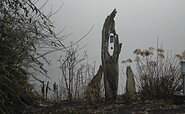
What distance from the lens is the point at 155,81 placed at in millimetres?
5320

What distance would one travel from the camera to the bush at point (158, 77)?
5.25m

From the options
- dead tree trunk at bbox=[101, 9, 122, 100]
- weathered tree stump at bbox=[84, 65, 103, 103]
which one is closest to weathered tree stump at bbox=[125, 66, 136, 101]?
dead tree trunk at bbox=[101, 9, 122, 100]

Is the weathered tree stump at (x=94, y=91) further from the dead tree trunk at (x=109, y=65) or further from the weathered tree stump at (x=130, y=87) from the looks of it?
the weathered tree stump at (x=130, y=87)

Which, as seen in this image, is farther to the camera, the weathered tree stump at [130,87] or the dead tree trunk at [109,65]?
the dead tree trunk at [109,65]

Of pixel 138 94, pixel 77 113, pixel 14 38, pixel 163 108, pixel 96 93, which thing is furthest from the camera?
pixel 138 94

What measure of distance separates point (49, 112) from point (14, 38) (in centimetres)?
185

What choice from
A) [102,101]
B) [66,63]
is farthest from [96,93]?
[66,63]

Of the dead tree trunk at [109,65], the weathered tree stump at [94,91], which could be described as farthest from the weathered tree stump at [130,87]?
the weathered tree stump at [94,91]

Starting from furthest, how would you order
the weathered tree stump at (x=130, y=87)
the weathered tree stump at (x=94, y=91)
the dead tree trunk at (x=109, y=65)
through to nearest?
the dead tree trunk at (x=109, y=65) → the weathered tree stump at (x=130, y=87) → the weathered tree stump at (x=94, y=91)

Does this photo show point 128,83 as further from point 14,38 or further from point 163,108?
point 14,38

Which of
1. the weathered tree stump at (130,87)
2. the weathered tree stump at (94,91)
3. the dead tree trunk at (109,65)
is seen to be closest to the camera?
the weathered tree stump at (94,91)

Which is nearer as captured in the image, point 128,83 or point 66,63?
point 128,83

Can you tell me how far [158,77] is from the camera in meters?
5.34

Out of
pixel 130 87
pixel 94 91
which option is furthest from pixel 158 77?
pixel 94 91
